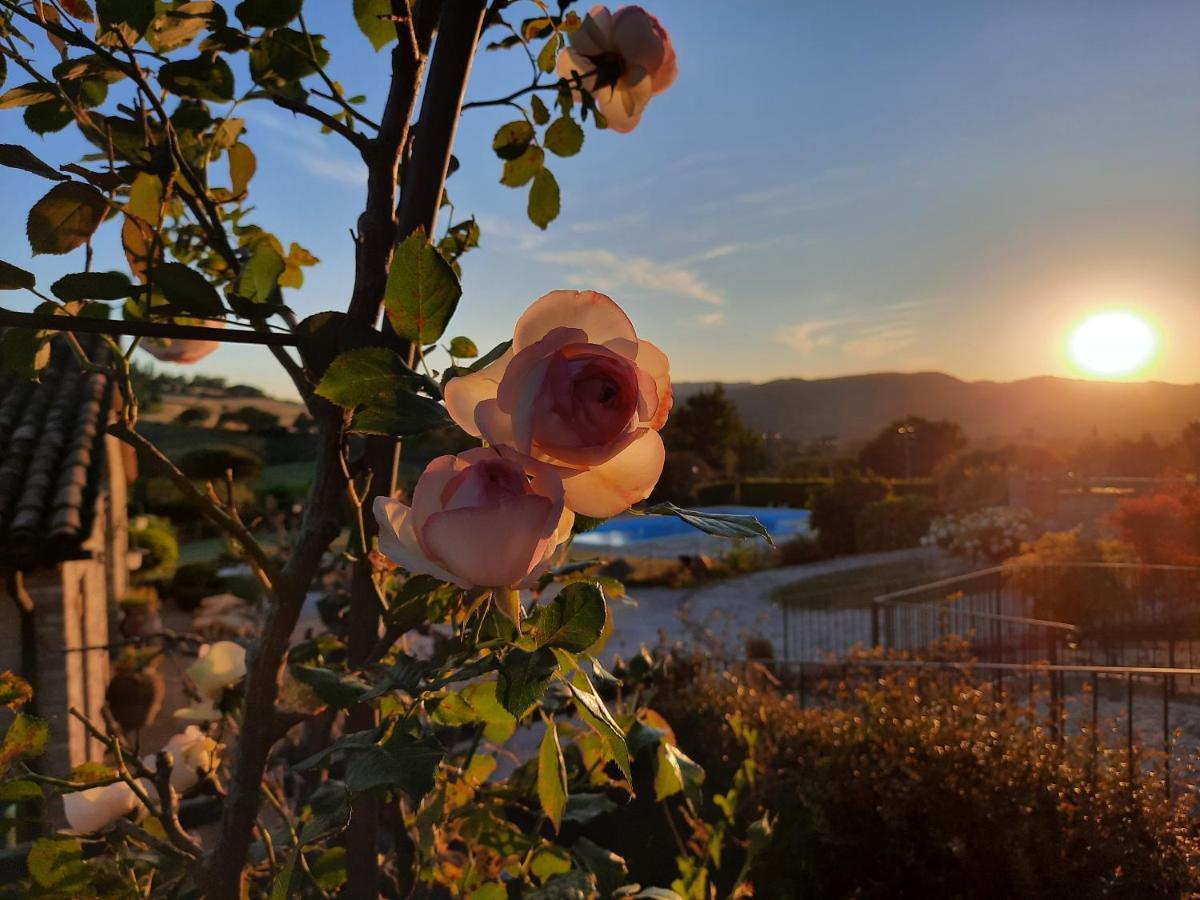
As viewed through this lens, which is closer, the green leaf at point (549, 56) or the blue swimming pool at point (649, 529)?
the green leaf at point (549, 56)

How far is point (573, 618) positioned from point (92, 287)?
511 mm

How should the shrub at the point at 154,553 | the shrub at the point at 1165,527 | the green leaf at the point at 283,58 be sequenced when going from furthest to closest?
the shrub at the point at 154,553, the shrub at the point at 1165,527, the green leaf at the point at 283,58

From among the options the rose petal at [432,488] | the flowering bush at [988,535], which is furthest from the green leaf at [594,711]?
the flowering bush at [988,535]

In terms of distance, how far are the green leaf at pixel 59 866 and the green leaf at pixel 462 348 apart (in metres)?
0.68

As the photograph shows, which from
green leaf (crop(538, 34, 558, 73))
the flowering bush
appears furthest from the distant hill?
green leaf (crop(538, 34, 558, 73))

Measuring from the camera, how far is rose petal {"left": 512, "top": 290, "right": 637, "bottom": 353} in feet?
1.53

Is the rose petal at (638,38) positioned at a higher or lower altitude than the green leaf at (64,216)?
higher

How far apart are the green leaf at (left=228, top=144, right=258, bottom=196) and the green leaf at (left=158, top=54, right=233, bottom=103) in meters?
0.09

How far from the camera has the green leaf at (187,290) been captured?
0.68 metres

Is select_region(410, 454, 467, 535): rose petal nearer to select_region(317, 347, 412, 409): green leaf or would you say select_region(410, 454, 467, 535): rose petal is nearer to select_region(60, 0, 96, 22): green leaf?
A: select_region(317, 347, 412, 409): green leaf

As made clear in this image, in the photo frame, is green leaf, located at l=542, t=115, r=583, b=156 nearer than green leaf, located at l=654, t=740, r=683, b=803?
No

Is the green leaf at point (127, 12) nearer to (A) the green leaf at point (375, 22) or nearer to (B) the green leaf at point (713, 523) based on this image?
(A) the green leaf at point (375, 22)

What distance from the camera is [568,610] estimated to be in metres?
0.51

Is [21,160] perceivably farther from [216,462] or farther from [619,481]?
[216,462]
